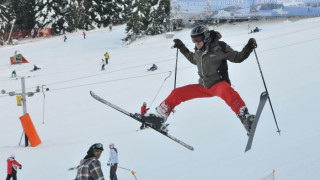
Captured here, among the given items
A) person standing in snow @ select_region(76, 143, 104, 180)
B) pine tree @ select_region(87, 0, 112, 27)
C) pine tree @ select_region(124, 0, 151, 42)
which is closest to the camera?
person standing in snow @ select_region(76, 143, 104, 180)

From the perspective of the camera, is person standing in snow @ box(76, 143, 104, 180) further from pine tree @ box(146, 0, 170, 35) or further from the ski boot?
pine tree @ box(146, 0, 170, 35)

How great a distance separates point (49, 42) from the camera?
51.6m

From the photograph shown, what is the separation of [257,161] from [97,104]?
537 inches

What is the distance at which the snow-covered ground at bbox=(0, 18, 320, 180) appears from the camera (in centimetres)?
1045

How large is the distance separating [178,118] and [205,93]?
34.5 ft

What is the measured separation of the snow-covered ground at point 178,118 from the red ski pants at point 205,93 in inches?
120

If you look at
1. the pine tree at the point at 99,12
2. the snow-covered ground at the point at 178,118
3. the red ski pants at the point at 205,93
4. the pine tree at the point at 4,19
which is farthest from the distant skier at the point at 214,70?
the pine tree at the point at 99,12

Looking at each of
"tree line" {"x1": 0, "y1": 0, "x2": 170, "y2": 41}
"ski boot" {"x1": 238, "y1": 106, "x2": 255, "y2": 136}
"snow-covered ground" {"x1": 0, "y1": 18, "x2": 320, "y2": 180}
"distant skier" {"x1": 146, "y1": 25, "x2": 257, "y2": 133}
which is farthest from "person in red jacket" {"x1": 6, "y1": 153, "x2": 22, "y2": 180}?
"tree line" {"x1": 0, "y1": 0, "x2": 170, "y2": 41}

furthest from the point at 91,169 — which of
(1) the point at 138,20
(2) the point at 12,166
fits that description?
(1) the point at 138,20

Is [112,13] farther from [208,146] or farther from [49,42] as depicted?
[208,146]

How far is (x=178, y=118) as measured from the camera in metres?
16.9

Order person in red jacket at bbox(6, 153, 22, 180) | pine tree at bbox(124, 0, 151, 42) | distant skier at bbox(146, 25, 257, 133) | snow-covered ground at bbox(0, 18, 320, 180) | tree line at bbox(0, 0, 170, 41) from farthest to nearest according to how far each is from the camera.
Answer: tree line at bbox(0, 0, 170, 41), pine tree at bbox(124, 0, 151, 42), person in red jacket at bbox(6, 153, 22, 180), snow-covered ground at bbox(0, 18, 320, 180), distant skier at bbox(146, 25, 257, 133)

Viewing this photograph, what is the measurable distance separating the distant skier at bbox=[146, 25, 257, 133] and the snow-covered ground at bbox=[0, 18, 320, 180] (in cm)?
306

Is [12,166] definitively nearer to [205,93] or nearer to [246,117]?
[205,93]
